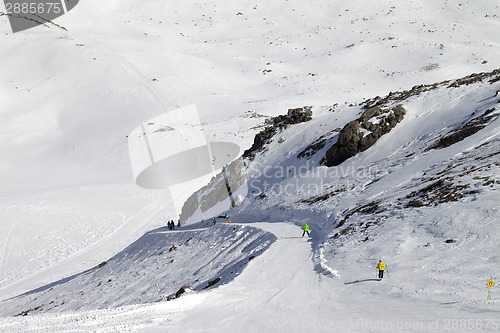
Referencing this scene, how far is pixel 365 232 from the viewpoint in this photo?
1816cm

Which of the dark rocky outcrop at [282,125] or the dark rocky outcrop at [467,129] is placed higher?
the dark rocky outcrop at [467,129]

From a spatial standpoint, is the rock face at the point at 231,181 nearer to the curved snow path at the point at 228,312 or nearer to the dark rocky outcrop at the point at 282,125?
the dark rocky outcrop at the point at 282,125

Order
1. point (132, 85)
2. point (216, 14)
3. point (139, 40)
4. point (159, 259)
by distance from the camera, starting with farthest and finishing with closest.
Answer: point (216, 14) → point (139, 40) → point (132, 85) → point (159, 259)

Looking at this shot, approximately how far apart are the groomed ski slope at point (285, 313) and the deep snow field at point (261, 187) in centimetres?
7

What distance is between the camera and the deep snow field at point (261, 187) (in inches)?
504

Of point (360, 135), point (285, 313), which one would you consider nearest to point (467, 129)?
point (360, 135)

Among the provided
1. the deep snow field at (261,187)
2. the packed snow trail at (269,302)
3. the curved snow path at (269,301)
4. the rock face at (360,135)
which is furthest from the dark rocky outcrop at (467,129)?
the packed snow trail at (269,302)

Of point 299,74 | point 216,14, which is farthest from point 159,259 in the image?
point 216,14

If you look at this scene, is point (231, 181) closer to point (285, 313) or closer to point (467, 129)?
point (467, 129)

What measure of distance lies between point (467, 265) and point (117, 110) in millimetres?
64323

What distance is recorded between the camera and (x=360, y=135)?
3062cm

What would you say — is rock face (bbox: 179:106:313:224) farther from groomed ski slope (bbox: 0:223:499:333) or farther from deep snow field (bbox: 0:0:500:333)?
groomed ski slope (bbox: 0:223:499:333)

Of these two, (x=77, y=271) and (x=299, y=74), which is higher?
(x=299, y=74)

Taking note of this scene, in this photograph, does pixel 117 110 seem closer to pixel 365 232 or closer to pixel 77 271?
pixel 77 271
